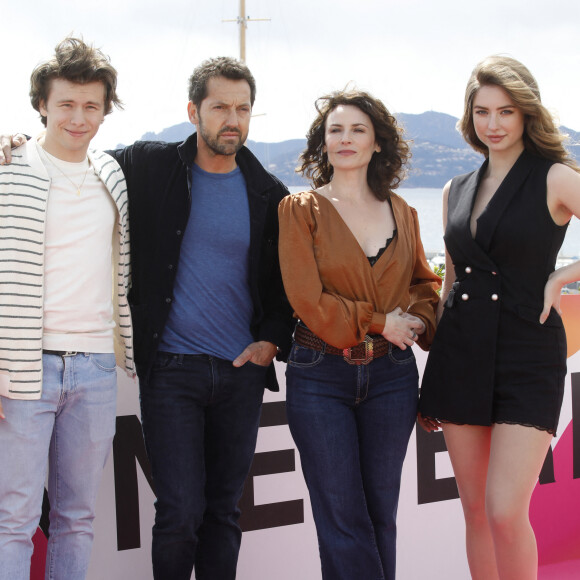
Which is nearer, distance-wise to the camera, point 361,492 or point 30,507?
point 30,507

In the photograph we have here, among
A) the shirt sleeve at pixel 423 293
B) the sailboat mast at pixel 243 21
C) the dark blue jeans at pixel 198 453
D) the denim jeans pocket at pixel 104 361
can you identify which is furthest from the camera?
the sailboat mast at pixel 243 21

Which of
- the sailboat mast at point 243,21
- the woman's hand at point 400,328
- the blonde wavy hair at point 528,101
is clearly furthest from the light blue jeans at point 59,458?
the sailboat mast at point 243,21

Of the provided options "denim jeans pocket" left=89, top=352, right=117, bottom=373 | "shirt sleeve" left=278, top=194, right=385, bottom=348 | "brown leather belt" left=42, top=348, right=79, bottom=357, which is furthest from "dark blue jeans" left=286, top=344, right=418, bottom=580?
"brown leather belt" left=42, top=348, right=79, bottom=357

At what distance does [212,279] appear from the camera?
2.56 m

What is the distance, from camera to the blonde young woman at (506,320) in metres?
2.34

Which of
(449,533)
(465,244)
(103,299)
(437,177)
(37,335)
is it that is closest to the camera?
(37,335)

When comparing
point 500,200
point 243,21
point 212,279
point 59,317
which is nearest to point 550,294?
point 500,200

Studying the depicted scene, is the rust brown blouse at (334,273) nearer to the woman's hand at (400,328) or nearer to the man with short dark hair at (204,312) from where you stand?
the woman's hand at (400,328)

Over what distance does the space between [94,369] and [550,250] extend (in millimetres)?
1500

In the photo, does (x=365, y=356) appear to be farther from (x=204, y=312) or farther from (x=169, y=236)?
(x=169, y=236)

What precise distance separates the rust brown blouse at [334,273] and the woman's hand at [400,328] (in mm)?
29

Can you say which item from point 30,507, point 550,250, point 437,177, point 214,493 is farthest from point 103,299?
point 437,177

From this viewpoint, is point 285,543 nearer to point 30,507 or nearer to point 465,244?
point 30,507

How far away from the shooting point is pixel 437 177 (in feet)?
79.1
